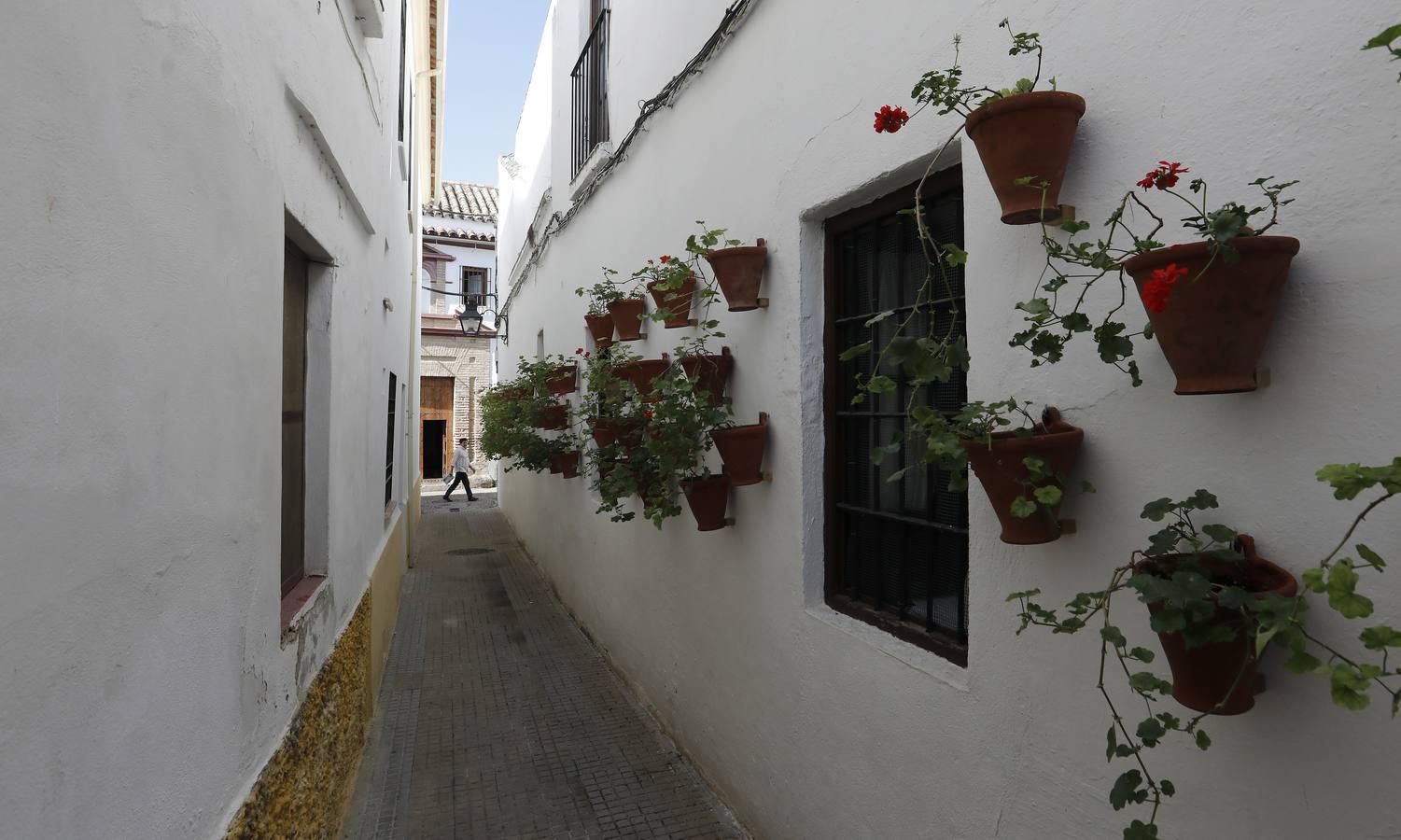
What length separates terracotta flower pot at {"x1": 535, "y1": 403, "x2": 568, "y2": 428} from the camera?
21.8ft

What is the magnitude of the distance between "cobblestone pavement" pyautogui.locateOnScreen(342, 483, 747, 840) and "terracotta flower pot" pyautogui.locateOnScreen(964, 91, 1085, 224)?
287 cm

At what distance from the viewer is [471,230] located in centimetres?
2052

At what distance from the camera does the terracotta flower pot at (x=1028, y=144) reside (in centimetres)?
168

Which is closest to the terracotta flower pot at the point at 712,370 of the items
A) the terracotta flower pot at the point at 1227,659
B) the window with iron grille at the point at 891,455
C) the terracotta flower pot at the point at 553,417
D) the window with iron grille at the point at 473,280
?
the window with iron grille at the point at 891,455

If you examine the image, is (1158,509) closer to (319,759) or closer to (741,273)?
(741,273)

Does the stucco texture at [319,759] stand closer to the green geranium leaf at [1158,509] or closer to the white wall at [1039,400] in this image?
the white wall at [1039,400]

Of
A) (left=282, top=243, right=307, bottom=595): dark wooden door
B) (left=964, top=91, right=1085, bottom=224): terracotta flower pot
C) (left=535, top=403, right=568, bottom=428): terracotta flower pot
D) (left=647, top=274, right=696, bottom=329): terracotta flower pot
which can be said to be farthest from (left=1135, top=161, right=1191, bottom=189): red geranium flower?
(left=535, top=403, right=568, bottom=428): terracotta flower pot

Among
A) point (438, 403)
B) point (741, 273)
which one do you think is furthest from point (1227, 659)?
point (438, 403)

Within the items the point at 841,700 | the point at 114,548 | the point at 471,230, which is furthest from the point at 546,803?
the point at 471,230

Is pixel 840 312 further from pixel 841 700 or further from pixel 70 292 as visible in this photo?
pixel 70 292

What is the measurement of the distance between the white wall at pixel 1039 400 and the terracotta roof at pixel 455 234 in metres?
17.2

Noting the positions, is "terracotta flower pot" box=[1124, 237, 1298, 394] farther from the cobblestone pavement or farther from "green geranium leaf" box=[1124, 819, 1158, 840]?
the cobblestone pavement

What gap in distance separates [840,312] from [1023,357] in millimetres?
1001

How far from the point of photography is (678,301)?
148 inches
